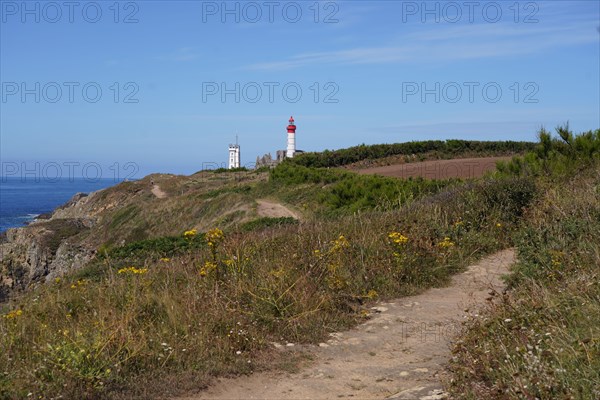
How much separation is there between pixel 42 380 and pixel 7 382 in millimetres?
244

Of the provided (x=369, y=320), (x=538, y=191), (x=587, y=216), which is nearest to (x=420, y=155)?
(x=538, y=191)

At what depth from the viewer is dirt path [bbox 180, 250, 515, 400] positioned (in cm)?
541

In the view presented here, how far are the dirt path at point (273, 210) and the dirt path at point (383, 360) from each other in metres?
12.9

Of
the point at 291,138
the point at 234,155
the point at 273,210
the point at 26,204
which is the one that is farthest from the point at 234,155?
the point at 26,204

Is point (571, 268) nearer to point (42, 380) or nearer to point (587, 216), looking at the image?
→ point (587, 216)

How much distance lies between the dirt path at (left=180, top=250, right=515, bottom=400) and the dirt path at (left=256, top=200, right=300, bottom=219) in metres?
12.9

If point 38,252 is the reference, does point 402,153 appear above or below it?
above

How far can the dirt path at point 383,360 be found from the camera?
5.41m

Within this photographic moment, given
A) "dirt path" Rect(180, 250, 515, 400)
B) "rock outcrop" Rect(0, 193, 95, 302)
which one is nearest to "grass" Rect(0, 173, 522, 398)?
"dirt path" Rect(180, 250, 515, 400)

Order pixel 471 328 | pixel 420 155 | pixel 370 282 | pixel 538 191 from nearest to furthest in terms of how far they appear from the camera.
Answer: pixel 471 328
pixel 370 282
pixel 538 191
pixel 420 155

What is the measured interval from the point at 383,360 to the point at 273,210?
16285mm

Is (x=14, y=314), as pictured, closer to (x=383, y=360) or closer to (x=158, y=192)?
(x=383, y=360)

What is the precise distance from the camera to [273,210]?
73.7 ft

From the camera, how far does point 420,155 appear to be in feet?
107
